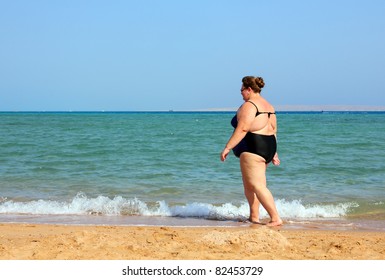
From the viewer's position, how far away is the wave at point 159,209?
8.71 m

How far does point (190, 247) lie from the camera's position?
17.9ft

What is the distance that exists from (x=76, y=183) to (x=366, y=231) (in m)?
6.14

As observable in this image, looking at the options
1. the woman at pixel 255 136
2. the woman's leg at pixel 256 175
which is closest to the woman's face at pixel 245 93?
the woman at pixel 255 136

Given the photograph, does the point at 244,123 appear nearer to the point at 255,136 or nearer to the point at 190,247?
the point at 255,136

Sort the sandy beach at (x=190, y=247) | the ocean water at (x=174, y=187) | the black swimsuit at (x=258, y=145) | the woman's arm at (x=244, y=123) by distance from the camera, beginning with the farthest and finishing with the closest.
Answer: the ocean water at (x=174, y=187)
the black swimsuit at (x=258, y=145)
the woman's arm at (x=244, y=123)
the sandy beach at (x=190, y=247)

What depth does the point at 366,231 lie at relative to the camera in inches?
297

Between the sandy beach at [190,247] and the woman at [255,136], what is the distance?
95 centimetres

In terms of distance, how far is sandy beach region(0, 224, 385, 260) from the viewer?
16.5 feet

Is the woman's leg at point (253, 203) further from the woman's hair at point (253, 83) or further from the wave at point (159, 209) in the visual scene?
the woman's hair at point (253, 83)

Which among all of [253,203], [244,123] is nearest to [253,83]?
[244,123]

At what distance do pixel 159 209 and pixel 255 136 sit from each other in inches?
101

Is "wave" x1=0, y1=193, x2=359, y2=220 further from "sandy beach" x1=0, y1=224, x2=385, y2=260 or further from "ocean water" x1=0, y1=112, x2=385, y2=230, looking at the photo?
"sandy beach" x1=0, y1=224, x2=385, y2=260
